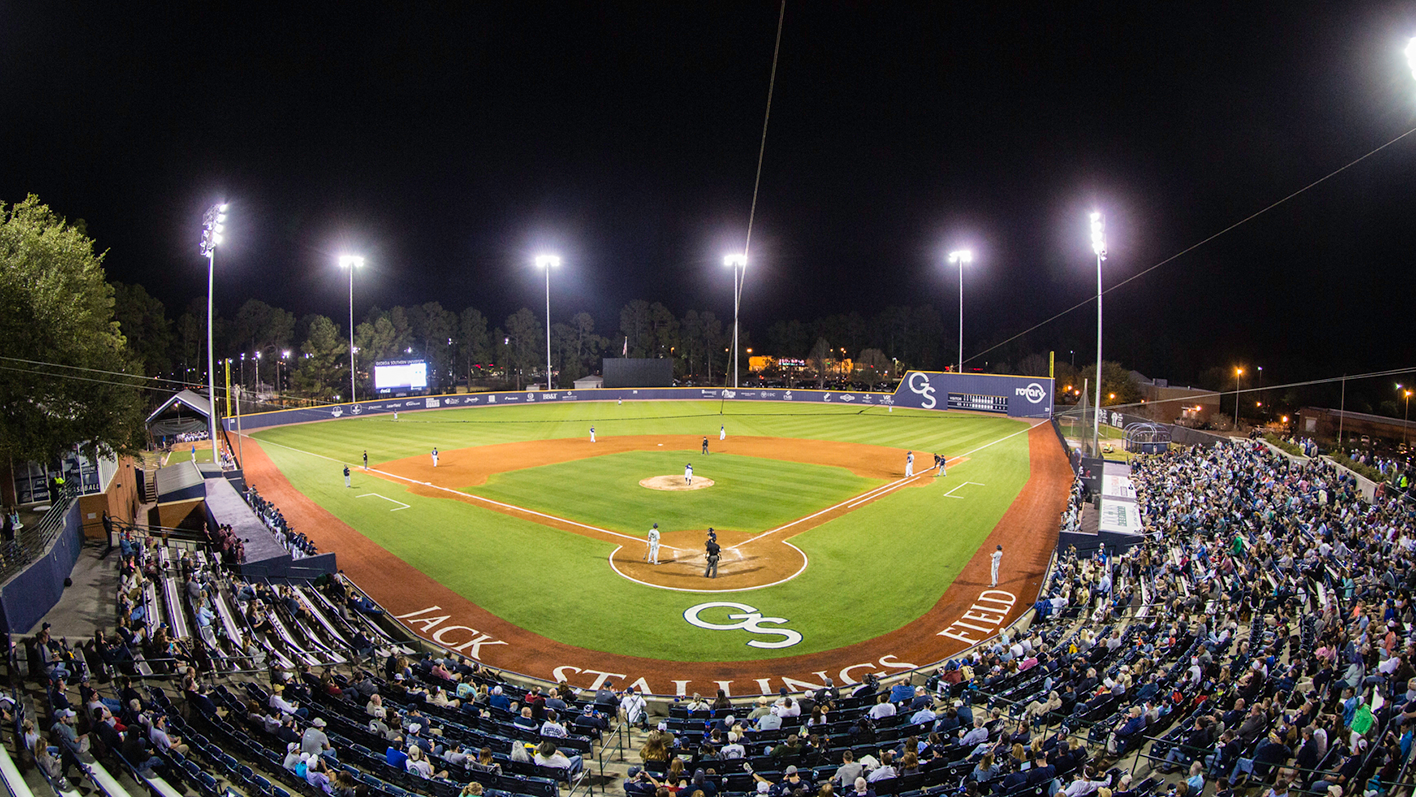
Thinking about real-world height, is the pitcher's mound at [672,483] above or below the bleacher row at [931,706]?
above

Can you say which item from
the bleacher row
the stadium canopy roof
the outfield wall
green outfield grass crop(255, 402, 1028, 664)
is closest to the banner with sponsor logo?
the outfield wall

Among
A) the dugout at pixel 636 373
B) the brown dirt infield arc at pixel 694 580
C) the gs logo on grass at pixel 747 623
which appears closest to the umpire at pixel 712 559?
the brown dirt infield arc at pixel 694 580

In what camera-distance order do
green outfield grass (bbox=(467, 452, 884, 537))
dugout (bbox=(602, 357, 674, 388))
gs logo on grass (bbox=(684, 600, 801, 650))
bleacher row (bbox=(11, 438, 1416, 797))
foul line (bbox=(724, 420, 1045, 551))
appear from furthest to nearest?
dugout (bbox=(602, 357, 674, 388)) → green outfield grass (bbox=(467, 452, 884, 537)) → foul line (bbox=(724, 420, 1045, 551)) → gs logo on grass (bbox=(684, 600, 801, 650)) → bleacher row (bbox=(11, 438, 1416, 797))

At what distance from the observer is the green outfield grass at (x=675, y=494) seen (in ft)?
85.5

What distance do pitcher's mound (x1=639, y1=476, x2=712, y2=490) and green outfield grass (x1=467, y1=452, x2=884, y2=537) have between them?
1.57ft

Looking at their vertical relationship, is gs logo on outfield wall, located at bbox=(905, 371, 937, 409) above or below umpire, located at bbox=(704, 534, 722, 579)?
above

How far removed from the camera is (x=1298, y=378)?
3246 inches

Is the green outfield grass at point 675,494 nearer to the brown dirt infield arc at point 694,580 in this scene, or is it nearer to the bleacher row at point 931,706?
the brown dirt infield arc at point 694,580

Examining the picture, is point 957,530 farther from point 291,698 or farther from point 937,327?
point 937,327

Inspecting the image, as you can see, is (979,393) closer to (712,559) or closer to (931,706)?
(712,559)

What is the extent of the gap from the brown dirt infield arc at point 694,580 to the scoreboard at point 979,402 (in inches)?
1021

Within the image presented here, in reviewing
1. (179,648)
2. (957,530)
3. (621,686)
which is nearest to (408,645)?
(179,648)

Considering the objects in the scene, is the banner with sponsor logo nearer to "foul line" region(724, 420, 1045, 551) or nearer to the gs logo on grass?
"foul line" region(724, 420, 1045, 551)

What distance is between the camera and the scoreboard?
205 feet
